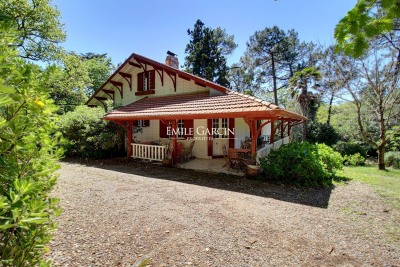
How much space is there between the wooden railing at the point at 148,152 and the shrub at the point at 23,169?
729 cm

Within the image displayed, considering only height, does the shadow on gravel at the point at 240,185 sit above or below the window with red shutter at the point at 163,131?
below

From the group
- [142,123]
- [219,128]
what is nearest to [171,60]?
[142,123]

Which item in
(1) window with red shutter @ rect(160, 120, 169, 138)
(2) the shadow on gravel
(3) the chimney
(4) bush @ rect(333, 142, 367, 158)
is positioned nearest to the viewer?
(2) the shadow on gravel

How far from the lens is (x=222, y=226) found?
3.39 metres

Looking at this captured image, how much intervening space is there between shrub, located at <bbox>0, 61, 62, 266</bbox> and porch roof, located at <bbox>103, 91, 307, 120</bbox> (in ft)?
17.0

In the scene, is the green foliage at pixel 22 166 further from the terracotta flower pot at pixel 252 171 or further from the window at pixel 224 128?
the window at pixel 224 128

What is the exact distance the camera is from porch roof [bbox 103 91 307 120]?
19.4 ft

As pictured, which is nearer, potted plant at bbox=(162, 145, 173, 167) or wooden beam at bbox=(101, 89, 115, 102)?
potted plant at bbox=(162, 145, 173, 167)

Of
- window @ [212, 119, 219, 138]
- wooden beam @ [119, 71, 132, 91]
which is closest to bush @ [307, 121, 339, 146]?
window @ [212, 119, 219, 138]

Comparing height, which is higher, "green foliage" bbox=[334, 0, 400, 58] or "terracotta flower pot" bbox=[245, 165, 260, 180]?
"green foliage" bbox=[334, 0, 400, 58]

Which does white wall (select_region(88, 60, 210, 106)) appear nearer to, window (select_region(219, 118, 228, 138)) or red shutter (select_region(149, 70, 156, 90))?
red shutter (select_region(149, 70, 156, 90))

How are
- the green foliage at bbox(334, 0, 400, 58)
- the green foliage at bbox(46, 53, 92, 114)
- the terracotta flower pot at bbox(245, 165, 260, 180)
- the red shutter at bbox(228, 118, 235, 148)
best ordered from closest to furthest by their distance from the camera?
the green foliage at bbox(334, 0, 400, 58) < the terracotta flower pot at bbox(245, 165, 260, 180) < the red shutter at bbox(228, 118, 235, 148) < the green foliage at bbox(46, 53, 92, 114)

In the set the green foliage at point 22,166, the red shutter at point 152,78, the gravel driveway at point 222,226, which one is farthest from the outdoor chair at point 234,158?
the red shutter at point 152,78

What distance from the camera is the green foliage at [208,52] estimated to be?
23.3 meters
